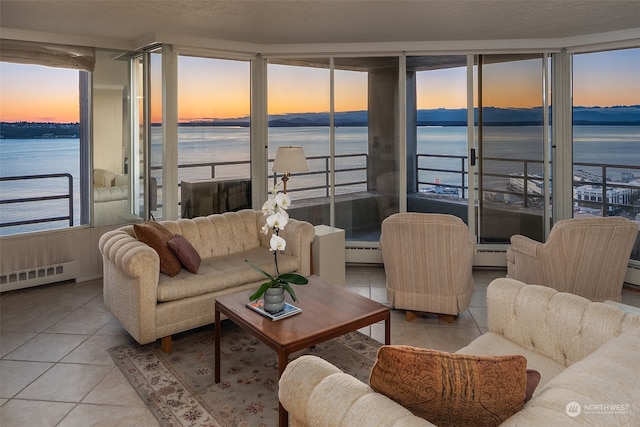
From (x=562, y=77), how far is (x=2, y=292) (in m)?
6.32

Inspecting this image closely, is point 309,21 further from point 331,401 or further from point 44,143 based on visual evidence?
point 331,401

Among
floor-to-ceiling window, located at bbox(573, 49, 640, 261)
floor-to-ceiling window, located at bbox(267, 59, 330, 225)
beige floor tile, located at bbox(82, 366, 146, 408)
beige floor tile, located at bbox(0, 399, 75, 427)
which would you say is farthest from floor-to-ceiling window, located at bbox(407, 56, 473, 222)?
beige floor tile, located at bbox(0, 399, 75, 427)

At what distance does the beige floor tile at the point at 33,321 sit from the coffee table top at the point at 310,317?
183 centimetres

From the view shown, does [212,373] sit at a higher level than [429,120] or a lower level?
lower

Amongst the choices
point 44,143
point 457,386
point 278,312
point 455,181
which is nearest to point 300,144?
point 455,181

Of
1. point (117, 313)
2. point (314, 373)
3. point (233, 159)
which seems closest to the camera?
point (314, 373)

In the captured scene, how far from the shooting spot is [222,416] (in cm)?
258

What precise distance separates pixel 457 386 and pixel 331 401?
37cm

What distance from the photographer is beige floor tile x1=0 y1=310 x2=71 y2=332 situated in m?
3.82

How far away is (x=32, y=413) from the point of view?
2.62 meters

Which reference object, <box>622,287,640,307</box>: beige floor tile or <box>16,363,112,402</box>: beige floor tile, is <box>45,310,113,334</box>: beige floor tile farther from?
<box>622,287,640,307</box>: beige floor tile

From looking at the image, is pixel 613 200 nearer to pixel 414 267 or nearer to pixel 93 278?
pixel 414 267

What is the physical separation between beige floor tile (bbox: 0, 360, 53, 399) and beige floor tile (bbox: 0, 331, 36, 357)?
0.20 metres

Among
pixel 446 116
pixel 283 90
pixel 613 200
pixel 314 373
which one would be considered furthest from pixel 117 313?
pixel 613 200
